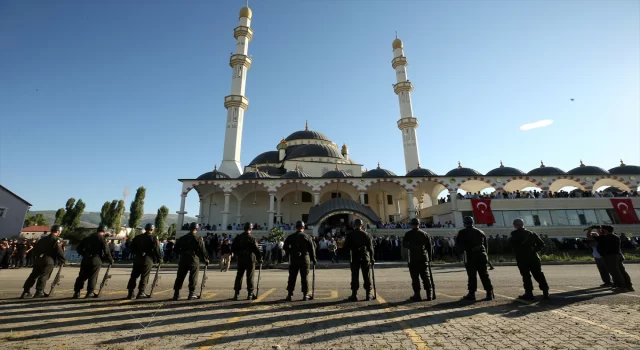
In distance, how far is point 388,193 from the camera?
1255 inches

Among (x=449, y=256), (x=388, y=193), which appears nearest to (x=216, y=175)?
(x=388, y=193)

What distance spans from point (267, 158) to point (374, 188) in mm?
16239

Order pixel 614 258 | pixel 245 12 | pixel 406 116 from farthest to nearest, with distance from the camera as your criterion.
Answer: pixel 245 12 < pixel 406 116 < pixel 614 258

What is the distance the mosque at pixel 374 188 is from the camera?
24688mm

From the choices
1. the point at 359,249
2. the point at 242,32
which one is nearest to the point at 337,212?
the point at 359,249

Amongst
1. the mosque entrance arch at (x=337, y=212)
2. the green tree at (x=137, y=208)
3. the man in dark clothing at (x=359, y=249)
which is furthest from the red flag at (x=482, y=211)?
the green tree at (x=137, y=208)

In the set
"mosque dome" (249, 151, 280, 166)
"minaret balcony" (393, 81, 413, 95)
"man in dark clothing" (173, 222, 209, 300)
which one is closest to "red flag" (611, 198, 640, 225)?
"minaret balcony" (393, 81, 413, 95)

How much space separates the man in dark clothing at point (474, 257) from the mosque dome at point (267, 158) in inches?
1343

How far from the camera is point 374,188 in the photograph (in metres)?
31.1

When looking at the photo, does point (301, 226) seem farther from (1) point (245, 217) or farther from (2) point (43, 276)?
(1) point (245, 217)

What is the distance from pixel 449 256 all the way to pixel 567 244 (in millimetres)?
10192

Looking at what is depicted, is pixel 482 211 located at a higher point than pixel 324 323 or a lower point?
higher

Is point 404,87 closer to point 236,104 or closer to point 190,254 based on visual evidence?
point 236,104

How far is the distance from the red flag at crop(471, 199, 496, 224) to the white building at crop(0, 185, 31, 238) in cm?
4254
